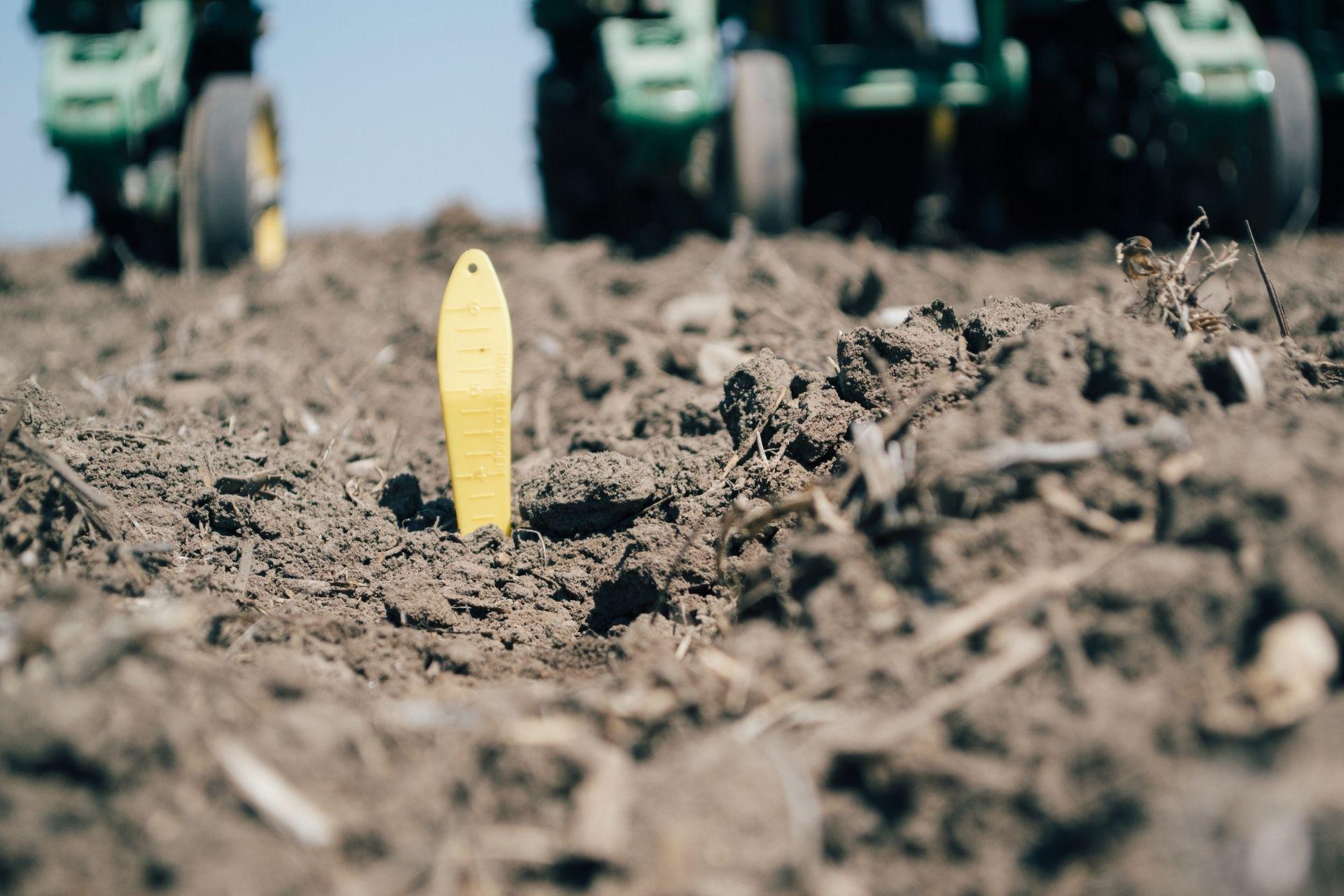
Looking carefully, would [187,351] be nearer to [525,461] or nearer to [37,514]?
[525,461]

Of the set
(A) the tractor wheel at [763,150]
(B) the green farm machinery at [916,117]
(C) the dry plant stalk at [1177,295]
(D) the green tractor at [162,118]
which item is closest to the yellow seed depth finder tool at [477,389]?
(C) the dry plant stalk at [1177,295]

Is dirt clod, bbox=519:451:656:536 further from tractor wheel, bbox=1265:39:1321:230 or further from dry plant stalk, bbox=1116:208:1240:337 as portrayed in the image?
tractor wheel, bbox=1265:39:1321:230

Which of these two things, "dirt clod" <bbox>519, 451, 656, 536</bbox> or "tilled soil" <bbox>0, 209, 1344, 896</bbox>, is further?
"dirt clod" <bbox>519, 451, 656, 536</bbox>

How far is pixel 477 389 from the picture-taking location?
2.66 m

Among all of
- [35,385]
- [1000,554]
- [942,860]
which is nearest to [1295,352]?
[1000,554]

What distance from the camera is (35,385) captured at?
2523 millimetres

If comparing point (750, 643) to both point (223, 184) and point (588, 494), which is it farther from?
point (223, 184)

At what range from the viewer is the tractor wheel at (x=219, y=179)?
5684 millimetres

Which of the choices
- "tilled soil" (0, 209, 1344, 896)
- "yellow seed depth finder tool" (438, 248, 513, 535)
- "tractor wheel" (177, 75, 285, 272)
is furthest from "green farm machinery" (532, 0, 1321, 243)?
"tilled soil" (0, 209, 1344, 896)

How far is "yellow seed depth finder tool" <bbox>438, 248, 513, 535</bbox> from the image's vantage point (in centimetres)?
262

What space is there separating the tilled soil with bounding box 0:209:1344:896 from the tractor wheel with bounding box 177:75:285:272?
10.7 ft

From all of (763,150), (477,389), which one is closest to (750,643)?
(477,389)

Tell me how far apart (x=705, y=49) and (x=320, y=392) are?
275 centimetres

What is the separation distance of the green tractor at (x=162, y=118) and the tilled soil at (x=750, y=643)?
A: 3.15 m
